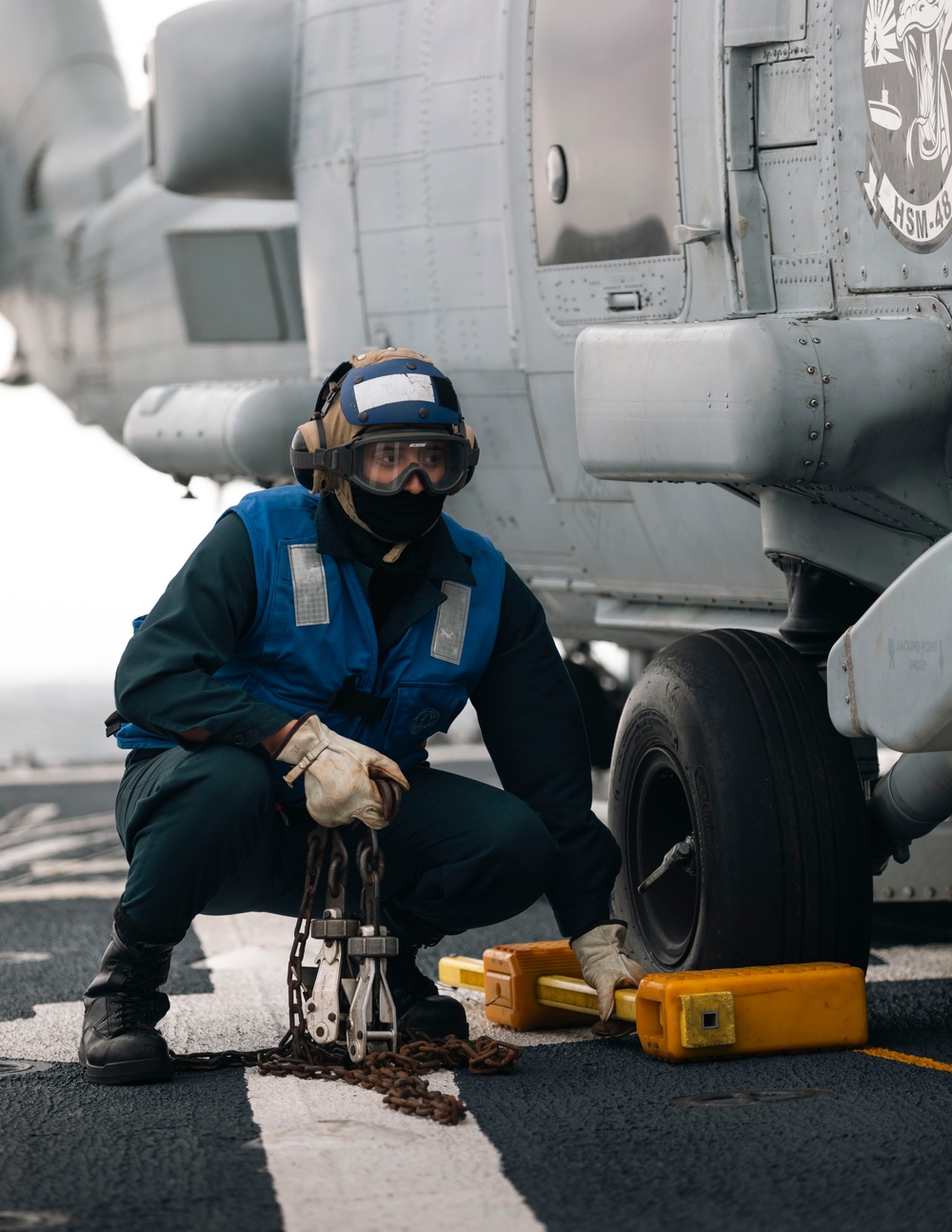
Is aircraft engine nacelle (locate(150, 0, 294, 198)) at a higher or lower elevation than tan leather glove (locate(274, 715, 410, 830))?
higher

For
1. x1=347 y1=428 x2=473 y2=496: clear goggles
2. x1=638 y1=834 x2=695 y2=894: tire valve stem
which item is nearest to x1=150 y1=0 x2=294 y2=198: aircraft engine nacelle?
x1=347 y1=428 x2=473 y2=496: clear goggles

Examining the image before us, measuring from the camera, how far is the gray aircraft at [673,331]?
3715mm

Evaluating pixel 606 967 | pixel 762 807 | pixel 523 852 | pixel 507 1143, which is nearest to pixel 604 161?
pixel 762 807

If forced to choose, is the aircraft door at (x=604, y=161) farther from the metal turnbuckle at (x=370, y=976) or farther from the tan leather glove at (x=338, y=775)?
the metal turnbuckle at (x=370, y=976)

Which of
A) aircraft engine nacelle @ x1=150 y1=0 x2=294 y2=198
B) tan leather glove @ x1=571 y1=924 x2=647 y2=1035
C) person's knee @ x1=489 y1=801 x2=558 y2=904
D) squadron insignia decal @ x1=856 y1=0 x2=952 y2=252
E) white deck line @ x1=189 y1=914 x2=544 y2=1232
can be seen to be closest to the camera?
white deck line @ x1=189 y1=914 x2=544 y2=1232

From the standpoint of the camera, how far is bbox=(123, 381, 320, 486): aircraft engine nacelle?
20.7 ft

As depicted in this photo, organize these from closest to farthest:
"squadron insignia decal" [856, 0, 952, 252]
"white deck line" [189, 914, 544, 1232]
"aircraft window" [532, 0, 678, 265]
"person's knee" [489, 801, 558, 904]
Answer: "white deck line" [189, 914, 544, 1232] → "squadron insignia decal" [856, 0, 952, 252] → "person's knee" [489, 801, 558, 904] → "aircraft window" [532, 0, 678, 265]

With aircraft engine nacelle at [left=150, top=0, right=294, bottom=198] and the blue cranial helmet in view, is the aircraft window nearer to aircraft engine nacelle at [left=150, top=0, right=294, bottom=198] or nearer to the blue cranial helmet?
the blue cranial helmet

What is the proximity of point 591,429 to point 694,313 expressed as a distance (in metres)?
0.50

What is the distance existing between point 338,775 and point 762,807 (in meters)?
0.95

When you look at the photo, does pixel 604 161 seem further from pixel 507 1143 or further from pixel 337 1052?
pixel 507 1143

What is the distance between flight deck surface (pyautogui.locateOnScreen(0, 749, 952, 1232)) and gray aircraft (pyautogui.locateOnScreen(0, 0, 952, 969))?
0.48 metres

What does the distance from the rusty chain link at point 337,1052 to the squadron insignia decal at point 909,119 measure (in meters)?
1.58

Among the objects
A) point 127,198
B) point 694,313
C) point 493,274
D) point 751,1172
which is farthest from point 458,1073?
point 127,198
